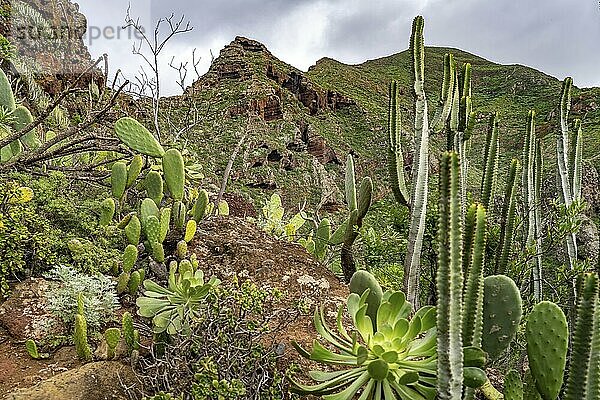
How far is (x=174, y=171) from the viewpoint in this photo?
3541 mm

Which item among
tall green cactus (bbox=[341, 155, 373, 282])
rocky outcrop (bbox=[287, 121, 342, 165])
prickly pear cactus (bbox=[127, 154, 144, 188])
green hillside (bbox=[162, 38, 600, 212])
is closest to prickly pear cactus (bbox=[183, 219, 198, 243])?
prickly pear cactus (bbox=[127, 154, 144, 188])

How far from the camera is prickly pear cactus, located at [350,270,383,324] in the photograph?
209 cm

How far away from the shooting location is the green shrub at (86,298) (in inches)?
119

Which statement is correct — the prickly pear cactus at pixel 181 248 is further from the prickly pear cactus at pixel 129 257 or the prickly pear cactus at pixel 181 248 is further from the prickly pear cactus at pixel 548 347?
the prickly pear cactus at pixel 548 347

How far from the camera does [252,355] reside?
2.49 meters

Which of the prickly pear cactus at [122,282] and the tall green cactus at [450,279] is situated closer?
the tall green cactus at [450,279]

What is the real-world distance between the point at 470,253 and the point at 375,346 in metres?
0.41

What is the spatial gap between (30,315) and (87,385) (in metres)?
0.98

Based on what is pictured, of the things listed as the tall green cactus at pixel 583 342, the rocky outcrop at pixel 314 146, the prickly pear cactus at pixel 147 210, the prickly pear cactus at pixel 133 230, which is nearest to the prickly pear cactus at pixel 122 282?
the prickly pear cactus at pixel 133 230

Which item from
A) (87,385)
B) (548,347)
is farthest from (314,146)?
(548,347)

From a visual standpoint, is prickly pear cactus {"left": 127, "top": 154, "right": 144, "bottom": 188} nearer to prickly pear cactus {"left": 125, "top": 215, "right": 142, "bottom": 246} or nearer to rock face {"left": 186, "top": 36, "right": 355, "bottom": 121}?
prickly pear cactus {"left": 125, "top": 215, "right": 142, "bottom": 246}

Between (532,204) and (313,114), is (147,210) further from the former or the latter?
(313,114)

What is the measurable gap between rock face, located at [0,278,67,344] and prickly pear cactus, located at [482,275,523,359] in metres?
2.40

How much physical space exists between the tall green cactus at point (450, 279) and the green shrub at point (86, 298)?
2265 millimetres
